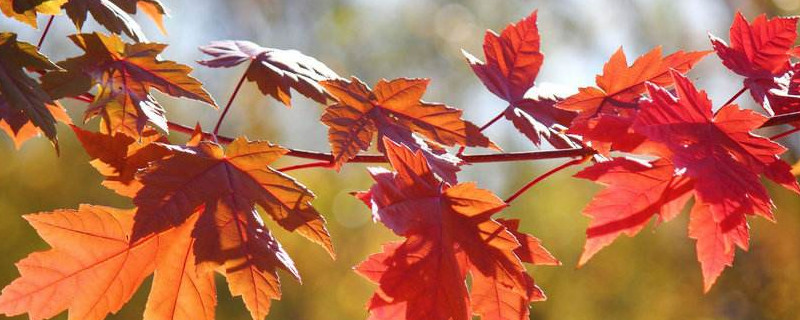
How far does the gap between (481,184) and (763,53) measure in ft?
24.6

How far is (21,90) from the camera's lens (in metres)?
0.56

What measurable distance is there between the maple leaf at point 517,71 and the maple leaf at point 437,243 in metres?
0.12

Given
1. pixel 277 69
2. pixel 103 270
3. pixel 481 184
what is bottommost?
pixel 481 184

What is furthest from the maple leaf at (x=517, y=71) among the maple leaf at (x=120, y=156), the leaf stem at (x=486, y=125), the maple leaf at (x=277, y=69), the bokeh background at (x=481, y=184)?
the bokeh background at (x=481, y=184)

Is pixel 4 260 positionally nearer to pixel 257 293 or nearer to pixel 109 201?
pixel 109 201

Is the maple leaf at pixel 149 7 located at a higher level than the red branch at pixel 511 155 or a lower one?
higher

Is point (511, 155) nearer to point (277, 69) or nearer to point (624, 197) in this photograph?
point (624, 197)

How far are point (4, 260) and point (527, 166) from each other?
4.38m

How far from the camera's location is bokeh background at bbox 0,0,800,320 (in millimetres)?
7238

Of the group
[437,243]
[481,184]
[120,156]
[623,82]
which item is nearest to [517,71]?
[623,82]

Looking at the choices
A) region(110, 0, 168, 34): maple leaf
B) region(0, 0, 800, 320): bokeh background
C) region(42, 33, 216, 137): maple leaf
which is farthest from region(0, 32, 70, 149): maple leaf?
region(0, 0, 800, 320): bokeh background

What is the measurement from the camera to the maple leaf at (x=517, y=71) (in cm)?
67

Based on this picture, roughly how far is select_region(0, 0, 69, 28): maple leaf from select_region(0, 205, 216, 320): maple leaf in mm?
134

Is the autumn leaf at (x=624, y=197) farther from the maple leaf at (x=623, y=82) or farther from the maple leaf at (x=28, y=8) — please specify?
the maple leaf at (x=28, y=8)
